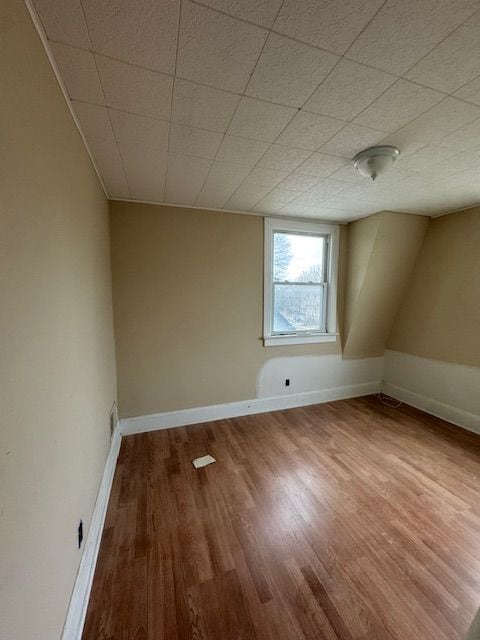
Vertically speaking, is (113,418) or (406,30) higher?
(406,30)

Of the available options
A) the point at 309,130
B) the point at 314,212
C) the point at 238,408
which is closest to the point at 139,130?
the point at 309,130

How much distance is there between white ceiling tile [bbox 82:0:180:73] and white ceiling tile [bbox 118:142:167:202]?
25.4 inches

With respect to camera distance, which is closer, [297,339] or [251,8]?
[251,8]

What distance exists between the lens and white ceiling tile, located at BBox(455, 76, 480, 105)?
112cm

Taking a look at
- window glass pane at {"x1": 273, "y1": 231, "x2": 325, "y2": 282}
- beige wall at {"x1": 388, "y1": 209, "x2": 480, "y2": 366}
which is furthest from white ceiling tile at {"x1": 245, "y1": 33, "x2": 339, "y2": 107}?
beige wall at {"x1": 388, "y1": 209, "x2": 480, "y2": 366}

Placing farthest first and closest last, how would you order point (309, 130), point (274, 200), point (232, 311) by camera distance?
point (232, 311) → point (274, 200) → point (309, 130)

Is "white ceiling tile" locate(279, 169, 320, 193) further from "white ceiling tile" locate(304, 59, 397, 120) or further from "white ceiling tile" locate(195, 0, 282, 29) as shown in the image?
"white ceiling tile" locate(195, 0, 282, 29)

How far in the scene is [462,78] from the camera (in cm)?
109

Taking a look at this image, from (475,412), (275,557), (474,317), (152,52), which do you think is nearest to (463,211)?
(474,317)

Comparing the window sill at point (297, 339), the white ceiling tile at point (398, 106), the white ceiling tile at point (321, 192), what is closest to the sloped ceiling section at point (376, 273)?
the window sill at point (297, 339)

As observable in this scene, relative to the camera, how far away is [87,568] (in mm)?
1310

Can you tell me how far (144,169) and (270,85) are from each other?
1155 millimetres

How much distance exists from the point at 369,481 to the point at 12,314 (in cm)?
253

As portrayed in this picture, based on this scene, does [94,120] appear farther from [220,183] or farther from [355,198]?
[355,198]
